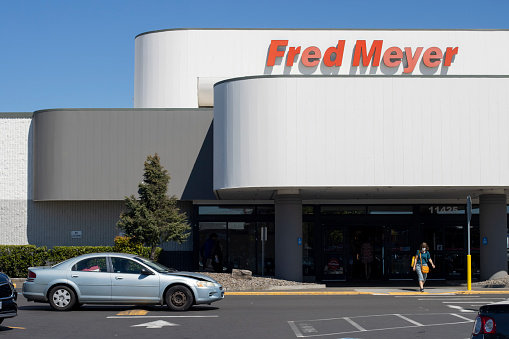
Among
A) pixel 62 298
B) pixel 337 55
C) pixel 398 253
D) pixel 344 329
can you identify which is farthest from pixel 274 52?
pixel 344 329

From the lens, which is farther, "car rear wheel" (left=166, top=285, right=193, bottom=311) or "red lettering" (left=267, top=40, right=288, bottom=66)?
"red lettering" (left=267, top=40, right=288, bottom=66)

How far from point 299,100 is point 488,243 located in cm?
955

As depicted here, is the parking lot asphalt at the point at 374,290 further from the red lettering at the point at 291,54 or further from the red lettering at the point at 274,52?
the red lettering at the point at 274,52

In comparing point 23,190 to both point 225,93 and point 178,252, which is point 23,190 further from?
point 225,93

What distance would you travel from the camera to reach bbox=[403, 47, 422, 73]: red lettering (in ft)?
114

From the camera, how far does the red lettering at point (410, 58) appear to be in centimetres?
3472

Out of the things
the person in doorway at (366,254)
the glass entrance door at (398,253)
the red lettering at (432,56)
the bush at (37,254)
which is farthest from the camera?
the red lettering at (432,56)

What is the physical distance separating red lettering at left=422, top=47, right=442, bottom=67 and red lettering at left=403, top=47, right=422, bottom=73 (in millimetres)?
329

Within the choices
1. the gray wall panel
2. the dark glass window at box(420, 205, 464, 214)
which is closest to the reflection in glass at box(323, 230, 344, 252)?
the dark glass window at box(420, 205, 464, 214)

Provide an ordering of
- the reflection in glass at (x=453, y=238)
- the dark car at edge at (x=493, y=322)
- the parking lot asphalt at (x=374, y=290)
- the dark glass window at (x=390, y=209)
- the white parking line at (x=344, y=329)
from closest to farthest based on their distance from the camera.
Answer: the dark car at edge at (x=493, y=322) < the white parking line at (x=344, y=329) < the parking lot asphalt at (x=374, y=290) < the dark glass window at (x=390, y=209) < the reflection in glass at (x=453, y=238)

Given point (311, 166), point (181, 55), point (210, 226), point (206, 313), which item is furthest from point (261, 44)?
point (206, 313)

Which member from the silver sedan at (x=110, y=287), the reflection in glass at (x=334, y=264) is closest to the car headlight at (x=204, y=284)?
the silver sedan at (x=110, y=287)

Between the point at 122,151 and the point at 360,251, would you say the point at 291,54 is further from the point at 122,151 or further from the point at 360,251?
→ the point at 360,251

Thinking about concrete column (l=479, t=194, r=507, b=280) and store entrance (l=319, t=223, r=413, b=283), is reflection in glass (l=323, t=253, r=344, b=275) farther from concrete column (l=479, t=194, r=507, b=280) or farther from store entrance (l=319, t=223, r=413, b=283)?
concrete column (l=479, t=194, r=507, b=280)
